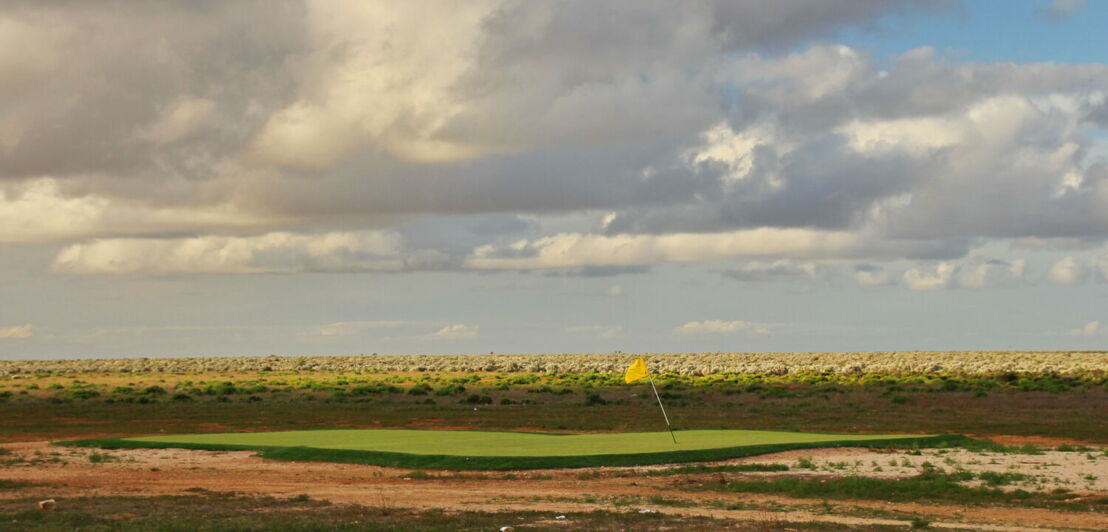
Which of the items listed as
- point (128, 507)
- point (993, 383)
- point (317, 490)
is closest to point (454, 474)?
point (317, 490)

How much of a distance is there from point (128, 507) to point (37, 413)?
41.9m

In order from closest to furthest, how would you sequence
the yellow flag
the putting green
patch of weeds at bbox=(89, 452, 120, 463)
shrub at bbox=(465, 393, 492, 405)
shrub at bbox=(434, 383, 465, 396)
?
the yellow flag
the putting green
patch of weeds at bbox=(89, 452, 120, 463)
shrub at bbox=(465, 393, 492, 405)
shrub at bbox=(434, 383, 465, 396)

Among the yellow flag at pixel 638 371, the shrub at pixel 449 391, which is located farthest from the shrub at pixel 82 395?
the yellow flag at pixel 638 371

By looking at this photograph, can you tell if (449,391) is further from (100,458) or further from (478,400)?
(100,458)

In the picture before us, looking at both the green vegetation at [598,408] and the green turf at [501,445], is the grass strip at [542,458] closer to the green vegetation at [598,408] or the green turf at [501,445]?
the green turf at [501,445]

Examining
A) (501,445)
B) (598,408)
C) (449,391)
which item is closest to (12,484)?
(501,445)

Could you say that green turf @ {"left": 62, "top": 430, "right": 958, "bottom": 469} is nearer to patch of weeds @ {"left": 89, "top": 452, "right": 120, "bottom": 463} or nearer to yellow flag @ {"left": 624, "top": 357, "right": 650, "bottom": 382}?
patch of weeds @ {"left": 89, "top": 452, "right": 120, "bottom": 463}

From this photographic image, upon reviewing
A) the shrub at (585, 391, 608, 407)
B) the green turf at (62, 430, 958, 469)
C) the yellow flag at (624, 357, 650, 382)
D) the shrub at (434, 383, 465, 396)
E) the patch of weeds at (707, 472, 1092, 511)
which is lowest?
the patch of weeds at (707, 472, 1092, 511)

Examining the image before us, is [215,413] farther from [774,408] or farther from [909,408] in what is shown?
[909,408]

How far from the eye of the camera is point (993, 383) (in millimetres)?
79625

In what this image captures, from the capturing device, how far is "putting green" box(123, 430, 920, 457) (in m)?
30.5

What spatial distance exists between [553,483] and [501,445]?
7.01 m

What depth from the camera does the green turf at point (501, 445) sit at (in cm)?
2875

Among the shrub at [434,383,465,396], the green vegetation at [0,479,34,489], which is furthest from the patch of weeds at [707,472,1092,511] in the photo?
the shrub at [434,383,465,396]
